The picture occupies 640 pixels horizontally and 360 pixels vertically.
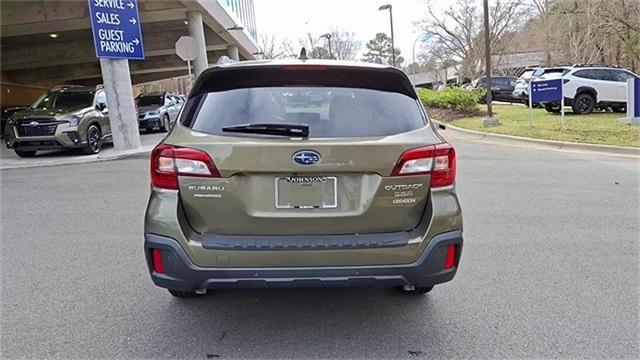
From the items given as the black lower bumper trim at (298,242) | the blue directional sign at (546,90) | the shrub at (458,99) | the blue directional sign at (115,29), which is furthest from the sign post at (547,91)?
the black lower bumper trim at (298,242)

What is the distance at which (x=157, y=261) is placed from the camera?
2.84m

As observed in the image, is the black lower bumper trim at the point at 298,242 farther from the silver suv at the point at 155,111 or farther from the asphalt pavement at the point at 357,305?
the silver suv at the point at 155,111

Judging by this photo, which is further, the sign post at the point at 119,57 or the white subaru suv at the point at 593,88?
the white subaru suv at the point at 593,88

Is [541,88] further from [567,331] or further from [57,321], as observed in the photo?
[57,321]

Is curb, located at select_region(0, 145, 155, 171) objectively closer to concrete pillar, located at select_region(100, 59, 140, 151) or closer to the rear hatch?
concrete pillar, located at select_region(100, 59, 140, 151)

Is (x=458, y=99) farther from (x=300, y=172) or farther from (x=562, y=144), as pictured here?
(x=300, y=172)

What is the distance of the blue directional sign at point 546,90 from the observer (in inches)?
528

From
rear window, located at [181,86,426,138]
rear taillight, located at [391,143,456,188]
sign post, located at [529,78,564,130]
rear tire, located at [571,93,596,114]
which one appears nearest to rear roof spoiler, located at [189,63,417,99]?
rear window, located at [181,86,426,138]

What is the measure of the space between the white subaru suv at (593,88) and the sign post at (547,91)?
315 cm

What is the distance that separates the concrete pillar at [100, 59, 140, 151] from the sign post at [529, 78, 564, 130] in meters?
11.4

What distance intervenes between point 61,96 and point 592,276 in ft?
45.0

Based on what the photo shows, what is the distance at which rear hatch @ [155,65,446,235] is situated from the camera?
105 inches

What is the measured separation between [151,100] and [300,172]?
18.7 meters

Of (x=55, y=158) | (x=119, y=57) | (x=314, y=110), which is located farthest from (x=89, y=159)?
(x=314, y=110)
